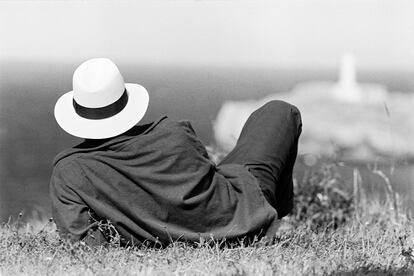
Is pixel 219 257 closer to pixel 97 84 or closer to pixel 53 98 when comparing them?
pixel 97 84

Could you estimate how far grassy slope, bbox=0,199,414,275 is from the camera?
317 cm

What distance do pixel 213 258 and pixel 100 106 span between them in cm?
77

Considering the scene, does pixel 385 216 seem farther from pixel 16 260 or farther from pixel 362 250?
pixel 16 260

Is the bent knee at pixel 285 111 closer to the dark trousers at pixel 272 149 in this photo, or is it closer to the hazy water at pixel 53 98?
the dark trousers at pixel 272 149

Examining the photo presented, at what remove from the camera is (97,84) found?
3.55 meters

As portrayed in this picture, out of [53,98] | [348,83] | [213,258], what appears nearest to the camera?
[213,258]

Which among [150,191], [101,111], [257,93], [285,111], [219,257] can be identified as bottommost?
[257,93]

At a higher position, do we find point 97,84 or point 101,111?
point 97,84

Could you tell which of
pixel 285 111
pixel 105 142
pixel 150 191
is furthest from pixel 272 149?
pixel 105 142

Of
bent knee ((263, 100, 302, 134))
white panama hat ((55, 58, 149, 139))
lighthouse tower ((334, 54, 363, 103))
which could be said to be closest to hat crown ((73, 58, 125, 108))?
white panama hat ((55, 58, 149, 139))

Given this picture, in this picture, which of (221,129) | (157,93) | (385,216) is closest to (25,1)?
(157,93)

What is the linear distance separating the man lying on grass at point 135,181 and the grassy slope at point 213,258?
8 centimetres

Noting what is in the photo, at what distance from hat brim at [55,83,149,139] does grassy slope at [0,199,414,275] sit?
0.45 metres

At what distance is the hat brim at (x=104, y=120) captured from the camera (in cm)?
353
